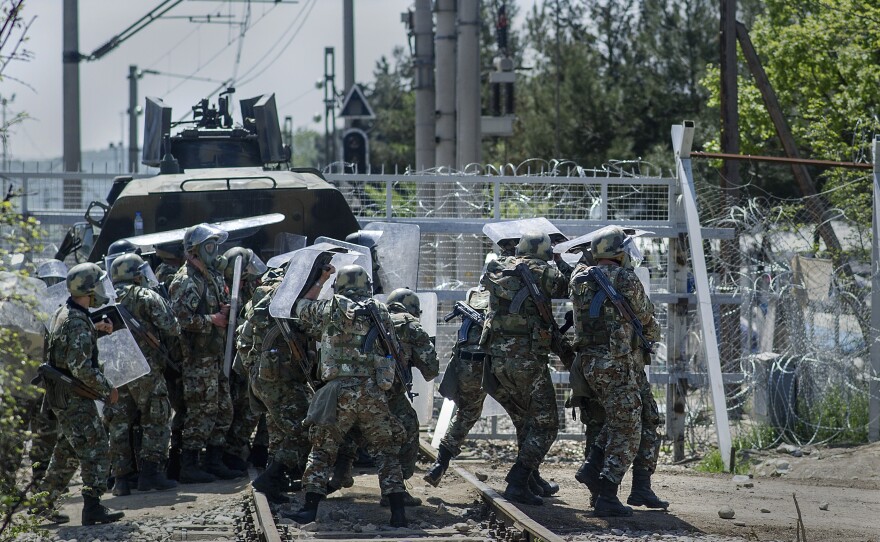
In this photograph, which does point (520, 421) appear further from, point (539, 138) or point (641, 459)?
point (539, 138)

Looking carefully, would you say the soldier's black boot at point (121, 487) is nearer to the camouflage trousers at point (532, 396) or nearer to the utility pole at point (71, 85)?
the camouflage trousers at point (532, 396)

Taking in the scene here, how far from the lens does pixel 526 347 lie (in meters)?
9.05

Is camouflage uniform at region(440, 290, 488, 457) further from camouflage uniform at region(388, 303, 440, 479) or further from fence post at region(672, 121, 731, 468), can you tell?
fence post at region(672, 121, 731, 468)

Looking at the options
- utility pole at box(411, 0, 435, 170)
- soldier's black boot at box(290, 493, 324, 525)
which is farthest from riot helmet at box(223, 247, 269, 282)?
utility pole at box(411, 0, 435, 170)

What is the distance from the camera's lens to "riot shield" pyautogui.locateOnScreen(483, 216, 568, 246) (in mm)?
9492

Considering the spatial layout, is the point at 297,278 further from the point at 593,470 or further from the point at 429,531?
the point at 593,470

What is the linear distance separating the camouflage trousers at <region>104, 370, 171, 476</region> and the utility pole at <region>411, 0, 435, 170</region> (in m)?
9.92

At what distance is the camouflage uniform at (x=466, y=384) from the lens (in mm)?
9367

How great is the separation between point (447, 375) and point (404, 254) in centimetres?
237

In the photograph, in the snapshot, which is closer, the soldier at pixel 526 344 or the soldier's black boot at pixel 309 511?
the soldier's black boot at pixel 309 511

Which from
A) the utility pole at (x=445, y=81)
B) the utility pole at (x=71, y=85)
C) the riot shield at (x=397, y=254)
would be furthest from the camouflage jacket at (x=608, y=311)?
the utility pole at (x=71, y=85)

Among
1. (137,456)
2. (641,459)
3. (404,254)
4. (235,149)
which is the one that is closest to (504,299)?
(641,459)

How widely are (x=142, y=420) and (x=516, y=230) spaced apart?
3260 mm

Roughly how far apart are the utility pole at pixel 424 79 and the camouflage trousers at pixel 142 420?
9.92 meters
